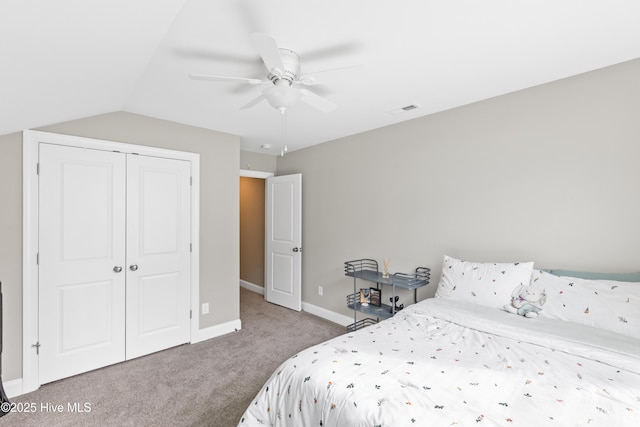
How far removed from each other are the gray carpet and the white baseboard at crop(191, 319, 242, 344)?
0.26 ft

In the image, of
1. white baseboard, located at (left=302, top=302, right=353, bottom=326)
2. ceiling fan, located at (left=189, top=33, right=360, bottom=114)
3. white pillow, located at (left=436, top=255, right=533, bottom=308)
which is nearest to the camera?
ceiling fan, located at (left=189, top=33, right=360, bottom=114)

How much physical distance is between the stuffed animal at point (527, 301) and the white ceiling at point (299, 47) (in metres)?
1.56

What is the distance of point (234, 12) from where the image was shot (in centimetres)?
146

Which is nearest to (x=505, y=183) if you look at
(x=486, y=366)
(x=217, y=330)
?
(x=486, y=366)

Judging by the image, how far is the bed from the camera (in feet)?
3.62

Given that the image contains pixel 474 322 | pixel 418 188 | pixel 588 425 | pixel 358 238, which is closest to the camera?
pixel 588 425

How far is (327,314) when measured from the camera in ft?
12.9

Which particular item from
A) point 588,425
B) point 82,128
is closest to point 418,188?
point 588,425

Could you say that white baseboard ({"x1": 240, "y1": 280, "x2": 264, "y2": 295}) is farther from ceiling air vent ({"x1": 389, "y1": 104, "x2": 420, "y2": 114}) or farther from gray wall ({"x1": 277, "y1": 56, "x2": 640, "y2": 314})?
ceiling air vent ({"x1": 389, "y1": 104, "x2": 420, "y2": 114})

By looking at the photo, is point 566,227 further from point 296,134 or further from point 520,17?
point 296,134

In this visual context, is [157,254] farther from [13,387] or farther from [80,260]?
[13,387]

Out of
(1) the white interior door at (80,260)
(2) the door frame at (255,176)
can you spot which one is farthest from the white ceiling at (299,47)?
(2) the door frame at (255,176)

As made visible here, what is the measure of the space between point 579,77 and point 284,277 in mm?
3884

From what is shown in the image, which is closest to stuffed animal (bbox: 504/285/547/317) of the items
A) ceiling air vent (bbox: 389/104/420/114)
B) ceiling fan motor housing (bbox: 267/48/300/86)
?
ceiling air vent (bbox: 389/104/420/114)
